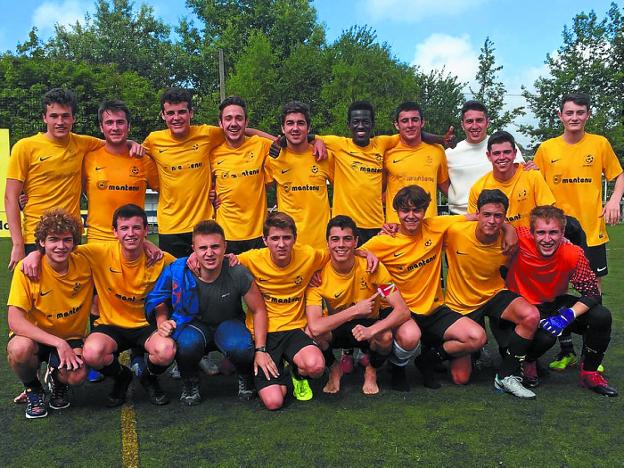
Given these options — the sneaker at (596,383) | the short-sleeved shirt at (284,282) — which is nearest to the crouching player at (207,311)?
the short-sleeved shirt at (284,282)

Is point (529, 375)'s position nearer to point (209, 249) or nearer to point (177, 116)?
point (209, 249)

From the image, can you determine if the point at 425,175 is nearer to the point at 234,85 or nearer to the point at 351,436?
the point at 351,436

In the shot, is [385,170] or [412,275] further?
[385,170]

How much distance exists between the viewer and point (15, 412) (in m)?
3.94

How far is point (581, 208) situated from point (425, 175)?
137cm

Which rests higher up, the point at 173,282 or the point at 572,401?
the point at 173,282

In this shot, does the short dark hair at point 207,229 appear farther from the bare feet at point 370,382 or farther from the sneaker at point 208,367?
the bare feet at point 370,382

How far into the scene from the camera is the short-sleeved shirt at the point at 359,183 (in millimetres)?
5188

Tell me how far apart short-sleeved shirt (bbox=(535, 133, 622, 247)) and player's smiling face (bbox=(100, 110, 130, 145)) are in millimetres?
3693

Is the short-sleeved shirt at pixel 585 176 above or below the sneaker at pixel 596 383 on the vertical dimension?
above

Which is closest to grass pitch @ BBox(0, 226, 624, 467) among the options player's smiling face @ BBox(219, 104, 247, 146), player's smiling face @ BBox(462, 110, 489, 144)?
player's smiling face @ BBox(219, 104, 247, 146)

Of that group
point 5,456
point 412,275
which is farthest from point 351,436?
point 5,456

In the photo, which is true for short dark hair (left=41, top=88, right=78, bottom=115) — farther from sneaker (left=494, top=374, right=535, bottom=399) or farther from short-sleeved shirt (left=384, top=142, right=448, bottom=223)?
sneaker (left=494, top=374, right=535, bottom=399)

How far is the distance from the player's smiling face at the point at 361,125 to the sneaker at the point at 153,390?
2.70m
